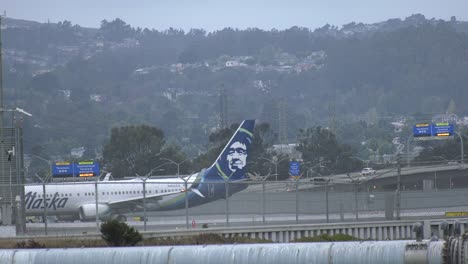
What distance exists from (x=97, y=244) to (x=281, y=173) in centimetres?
9520

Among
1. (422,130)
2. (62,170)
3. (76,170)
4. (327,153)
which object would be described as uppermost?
(422,130)

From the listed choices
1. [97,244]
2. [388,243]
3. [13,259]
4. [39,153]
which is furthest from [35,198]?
[39,153]

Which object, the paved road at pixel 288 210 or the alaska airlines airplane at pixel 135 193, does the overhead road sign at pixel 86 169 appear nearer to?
the alaska airlines airplane at pixel 135 193

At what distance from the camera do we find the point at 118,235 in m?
30.2

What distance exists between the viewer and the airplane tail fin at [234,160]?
73.4m

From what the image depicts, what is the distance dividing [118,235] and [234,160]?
4532 cm

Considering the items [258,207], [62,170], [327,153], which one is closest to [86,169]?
[62,170]

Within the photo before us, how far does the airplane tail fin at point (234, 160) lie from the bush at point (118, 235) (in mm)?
41406

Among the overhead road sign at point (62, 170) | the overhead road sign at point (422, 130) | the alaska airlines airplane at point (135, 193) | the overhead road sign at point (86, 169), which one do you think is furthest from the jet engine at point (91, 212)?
the overhead road sign at point (422, 130)

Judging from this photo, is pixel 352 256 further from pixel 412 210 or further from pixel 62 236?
pixel 412 210

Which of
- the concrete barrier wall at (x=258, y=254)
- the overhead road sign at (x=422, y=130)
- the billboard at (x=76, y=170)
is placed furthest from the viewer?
the overhead road sign at (x=422, y=130)

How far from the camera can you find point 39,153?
170 meters

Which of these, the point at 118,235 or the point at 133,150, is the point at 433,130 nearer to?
the point at 133,150

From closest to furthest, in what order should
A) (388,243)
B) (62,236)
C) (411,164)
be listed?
(388,243) < (62,236) < (411,164)
